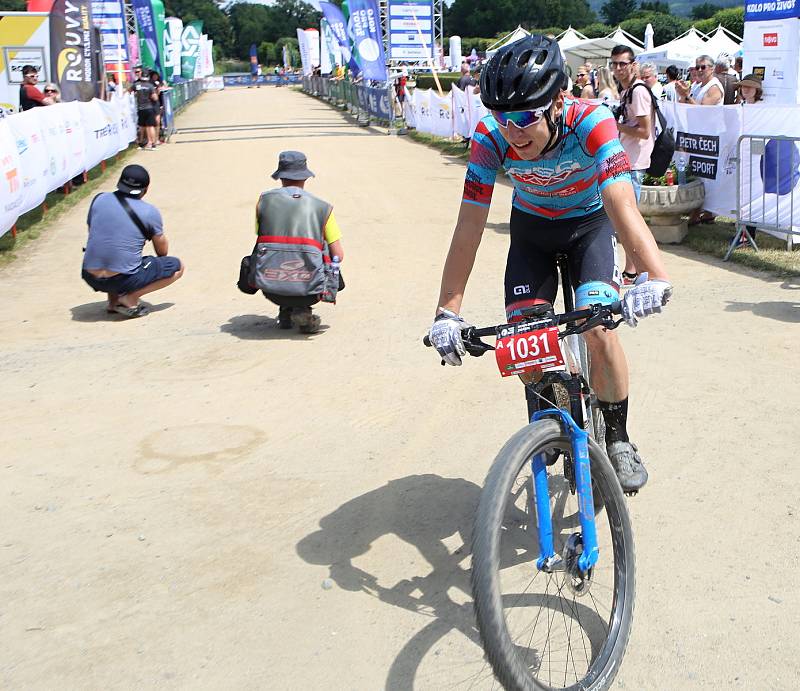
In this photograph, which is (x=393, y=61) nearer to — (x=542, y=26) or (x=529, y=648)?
(x=529, y=648)

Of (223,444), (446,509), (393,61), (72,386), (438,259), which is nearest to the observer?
(446,509)

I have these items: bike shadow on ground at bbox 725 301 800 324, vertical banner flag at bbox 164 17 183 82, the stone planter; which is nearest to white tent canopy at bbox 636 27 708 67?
vertical banner flag at bbox 164 17 183 82

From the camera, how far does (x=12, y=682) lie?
10.3 ft

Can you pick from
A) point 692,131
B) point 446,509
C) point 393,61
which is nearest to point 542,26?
point 393,61

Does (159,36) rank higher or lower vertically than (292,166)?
higher

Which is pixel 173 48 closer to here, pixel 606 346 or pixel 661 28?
pixel 606 346

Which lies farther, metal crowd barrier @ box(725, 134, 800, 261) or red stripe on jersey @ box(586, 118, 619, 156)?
metal crowd barrier @ box(725, 134, 800, 261)

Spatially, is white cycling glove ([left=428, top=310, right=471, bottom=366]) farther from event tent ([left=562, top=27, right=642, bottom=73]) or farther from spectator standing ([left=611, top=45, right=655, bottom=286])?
event tent ([left=562, top=27, right=642, bottom=73])

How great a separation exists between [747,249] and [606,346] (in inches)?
260

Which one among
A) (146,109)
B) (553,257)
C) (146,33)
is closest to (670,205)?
(553,257)

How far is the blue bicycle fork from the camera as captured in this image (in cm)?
298

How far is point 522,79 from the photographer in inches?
122

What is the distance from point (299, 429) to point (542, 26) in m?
134

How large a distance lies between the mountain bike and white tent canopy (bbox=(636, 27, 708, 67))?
111 ft
